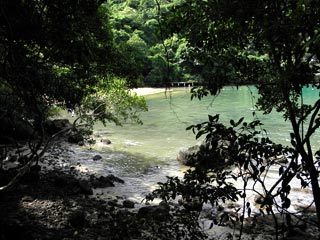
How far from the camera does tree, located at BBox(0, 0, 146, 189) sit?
152 inches

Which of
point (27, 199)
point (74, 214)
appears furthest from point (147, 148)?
point (74, 214)

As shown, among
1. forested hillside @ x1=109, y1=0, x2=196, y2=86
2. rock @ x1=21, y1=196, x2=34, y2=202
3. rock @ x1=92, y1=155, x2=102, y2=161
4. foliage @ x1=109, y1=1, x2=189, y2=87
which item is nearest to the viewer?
rock @ x1=21, y1=196, x2=34, y2=202

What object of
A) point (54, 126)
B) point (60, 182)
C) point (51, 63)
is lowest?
point (60, 182)

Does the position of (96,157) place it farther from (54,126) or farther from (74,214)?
(74,214)

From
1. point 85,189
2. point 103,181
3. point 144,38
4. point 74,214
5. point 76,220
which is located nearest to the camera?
point 76,220

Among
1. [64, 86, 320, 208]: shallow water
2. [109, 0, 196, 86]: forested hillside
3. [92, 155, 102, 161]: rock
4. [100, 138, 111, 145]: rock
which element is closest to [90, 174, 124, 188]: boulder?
[64, 86, 320, 208]: shallow water

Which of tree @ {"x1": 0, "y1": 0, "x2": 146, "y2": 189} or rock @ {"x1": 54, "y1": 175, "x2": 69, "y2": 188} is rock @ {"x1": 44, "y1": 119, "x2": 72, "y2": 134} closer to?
tree @ {"x1": 0, "y1": 0, "x2": 146, "y2": 189}

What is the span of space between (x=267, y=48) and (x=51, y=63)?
212 inches

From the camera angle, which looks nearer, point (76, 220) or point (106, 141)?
point (76, 220)

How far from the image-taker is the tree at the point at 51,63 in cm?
385

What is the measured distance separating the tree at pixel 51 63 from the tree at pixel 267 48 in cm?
118

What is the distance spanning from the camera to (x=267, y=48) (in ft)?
10.0

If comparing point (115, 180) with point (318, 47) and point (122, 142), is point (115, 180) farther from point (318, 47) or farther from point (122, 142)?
point (318, 47)

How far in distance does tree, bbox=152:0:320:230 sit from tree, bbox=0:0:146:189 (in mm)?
1179
